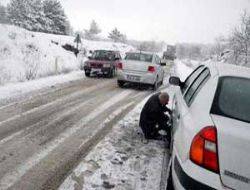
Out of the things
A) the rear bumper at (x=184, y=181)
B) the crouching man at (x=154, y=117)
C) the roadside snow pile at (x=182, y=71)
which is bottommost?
the roadside snow pile at (x=182, y=71)

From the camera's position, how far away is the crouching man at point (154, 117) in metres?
6.65

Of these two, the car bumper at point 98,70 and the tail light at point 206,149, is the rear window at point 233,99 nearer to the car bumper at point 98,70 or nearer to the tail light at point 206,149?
the tail light at point 206,149

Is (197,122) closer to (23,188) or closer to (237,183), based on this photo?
(237,183)

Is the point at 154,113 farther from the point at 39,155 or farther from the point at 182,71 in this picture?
the point at 182,71

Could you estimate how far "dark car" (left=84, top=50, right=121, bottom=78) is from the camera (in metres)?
17.9

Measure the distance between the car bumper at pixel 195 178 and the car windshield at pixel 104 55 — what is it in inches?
640

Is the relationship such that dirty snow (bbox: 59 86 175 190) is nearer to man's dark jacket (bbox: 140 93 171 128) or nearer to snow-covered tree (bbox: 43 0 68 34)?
man's dark jacket (bbox: 140 93 171 128)

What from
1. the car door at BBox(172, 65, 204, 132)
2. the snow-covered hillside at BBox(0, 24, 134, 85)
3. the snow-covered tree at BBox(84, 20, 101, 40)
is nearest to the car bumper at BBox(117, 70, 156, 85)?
the snow-covered hillside at BBox(0, 24, 134, 85)

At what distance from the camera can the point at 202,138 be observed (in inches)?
112

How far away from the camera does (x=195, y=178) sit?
276 centimetres

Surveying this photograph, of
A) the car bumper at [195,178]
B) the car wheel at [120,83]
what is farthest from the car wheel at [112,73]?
the car bumper at [195,178]

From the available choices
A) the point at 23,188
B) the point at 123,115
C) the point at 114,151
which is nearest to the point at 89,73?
the point at 123,115

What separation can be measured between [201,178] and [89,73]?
15828 mm

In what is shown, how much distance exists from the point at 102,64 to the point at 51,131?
11.5 m
